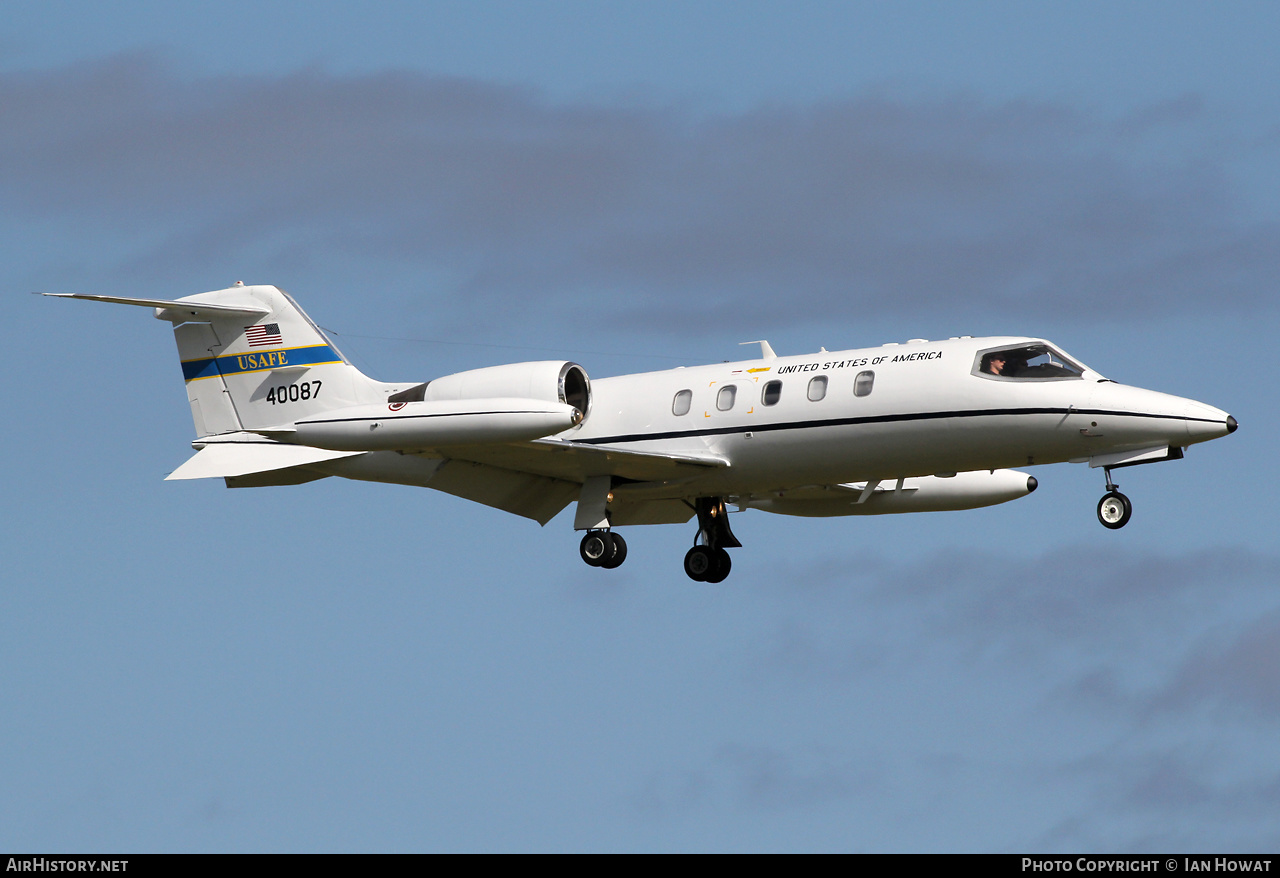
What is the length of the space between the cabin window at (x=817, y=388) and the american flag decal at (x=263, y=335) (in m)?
9.96

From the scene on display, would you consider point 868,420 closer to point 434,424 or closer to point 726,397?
point 726,397

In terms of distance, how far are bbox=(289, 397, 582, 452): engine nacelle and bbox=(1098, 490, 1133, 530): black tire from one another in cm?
798

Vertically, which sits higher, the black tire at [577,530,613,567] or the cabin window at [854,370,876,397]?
the cabin window at [854,370,876,397]

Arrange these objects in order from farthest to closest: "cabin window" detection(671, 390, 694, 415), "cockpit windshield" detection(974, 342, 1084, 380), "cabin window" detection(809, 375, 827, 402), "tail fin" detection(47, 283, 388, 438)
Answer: "tail fin" detection(47, 283, 388, 438)
"cabin window" detection(671, 390, 694, 415)
"cabin window" detection(809, 375, 827, 402)
"cockpit windshield" detection(974, 342, 1084, 380)

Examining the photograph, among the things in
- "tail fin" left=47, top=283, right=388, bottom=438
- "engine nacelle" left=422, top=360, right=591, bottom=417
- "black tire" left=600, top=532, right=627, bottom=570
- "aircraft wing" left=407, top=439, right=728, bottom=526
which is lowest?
"black tire" left=600, top=532, right=627, bottom=570

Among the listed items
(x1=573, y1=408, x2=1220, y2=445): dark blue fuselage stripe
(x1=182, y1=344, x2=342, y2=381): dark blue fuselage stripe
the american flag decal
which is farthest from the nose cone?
the american flag decal

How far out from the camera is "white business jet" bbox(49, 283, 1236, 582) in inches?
1073

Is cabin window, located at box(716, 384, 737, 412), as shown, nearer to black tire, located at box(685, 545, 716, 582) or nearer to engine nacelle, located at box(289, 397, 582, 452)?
engine nacelle, located at box(289, 397, 582, 452)

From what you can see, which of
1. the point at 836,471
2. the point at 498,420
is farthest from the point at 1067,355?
the point at 498,420

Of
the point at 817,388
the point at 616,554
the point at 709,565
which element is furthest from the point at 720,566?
the point at 817,388

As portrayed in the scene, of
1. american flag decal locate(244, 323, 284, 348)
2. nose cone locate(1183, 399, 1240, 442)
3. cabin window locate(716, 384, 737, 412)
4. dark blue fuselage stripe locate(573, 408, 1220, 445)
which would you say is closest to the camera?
nose cone locate(1183, 399, 1240, 442)

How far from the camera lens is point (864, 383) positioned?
28.3 metres

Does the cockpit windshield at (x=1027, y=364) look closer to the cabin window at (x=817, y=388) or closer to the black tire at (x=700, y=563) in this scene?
the cabin window at (x=817, y=388)

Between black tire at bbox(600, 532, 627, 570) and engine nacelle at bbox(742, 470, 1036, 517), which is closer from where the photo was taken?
black tire at bbox(600, 532, 627, 570)
